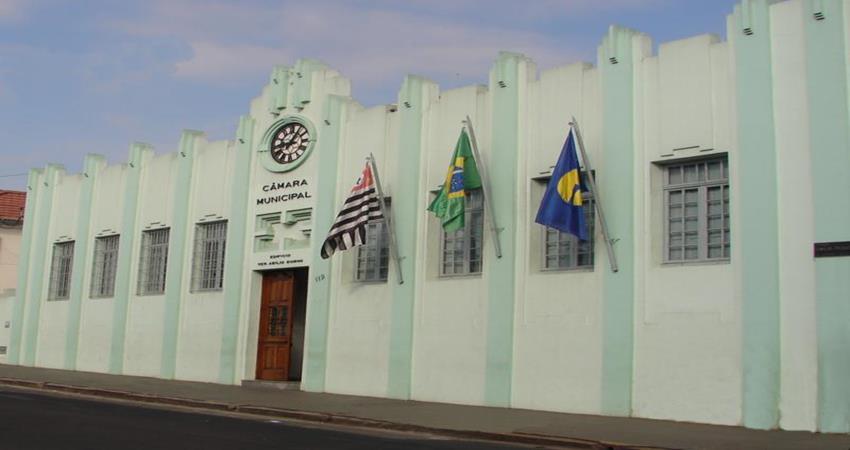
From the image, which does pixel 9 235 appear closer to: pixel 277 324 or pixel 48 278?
pixel 48 278

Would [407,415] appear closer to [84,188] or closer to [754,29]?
[754,29]

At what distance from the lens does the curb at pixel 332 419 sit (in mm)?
13797

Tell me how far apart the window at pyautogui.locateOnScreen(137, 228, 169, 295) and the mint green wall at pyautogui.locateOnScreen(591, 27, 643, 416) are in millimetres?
13851

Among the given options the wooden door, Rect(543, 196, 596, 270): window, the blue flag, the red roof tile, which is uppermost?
the red roof tile

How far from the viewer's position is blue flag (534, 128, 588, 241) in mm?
17328

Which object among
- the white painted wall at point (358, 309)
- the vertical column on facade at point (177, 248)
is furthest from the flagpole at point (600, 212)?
the vertical column on facade at point (177, 248)

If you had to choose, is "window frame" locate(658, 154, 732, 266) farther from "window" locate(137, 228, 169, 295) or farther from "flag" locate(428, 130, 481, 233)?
"window" locate(137, 228, 169, 295)

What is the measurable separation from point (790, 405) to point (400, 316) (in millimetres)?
8336

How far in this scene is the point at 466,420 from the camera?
53.7 ft

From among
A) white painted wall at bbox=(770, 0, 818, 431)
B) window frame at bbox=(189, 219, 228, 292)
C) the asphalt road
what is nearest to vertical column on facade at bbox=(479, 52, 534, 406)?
the asphalt road

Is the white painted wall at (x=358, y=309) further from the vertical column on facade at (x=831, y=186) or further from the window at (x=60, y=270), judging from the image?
the window at (x=60, y=270)

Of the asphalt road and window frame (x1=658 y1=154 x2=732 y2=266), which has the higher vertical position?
window frame (x1=658 y1=154 x2=732 y2=266)

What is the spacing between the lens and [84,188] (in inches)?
1200

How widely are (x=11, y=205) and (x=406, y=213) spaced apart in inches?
1136
